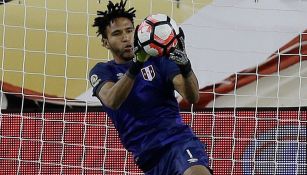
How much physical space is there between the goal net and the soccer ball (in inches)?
A: 83.1

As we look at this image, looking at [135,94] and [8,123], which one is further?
[8,123]

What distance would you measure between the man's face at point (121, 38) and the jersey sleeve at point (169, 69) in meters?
0.26

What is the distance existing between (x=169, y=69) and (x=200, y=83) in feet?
6.28

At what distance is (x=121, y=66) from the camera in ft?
16.1

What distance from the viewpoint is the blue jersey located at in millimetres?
4688

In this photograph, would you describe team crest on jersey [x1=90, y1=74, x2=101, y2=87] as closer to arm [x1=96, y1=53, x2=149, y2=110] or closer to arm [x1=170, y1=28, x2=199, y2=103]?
arm [x1=96, y1=53, x2=149, y2=110]

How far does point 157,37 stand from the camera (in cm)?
429

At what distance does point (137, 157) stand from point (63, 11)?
208 centimetres

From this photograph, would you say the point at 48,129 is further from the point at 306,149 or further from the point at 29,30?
the point at 306,149

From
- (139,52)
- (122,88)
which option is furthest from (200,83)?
(139,52)

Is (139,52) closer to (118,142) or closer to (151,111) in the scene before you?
(151,111)

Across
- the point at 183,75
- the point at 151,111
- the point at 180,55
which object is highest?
the point at 180,55

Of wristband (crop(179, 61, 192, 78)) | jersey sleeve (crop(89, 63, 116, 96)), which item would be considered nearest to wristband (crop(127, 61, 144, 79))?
wristband (crop(179, 61, 192, 78))


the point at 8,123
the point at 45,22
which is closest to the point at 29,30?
the point at 45,22
